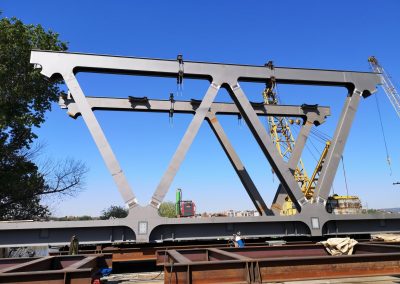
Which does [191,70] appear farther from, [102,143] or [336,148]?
[336,148]

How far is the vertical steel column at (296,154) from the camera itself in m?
13.9

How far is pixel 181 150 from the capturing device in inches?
449

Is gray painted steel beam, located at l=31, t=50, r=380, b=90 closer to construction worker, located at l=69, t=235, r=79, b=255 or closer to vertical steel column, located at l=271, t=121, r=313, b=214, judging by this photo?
vertical steel column, located at l=271, t=121, r=313, b=214

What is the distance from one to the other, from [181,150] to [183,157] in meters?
0.28

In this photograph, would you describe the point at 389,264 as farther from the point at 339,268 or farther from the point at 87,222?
the point at 87,222

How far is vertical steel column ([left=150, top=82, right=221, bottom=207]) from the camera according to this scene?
10914mm

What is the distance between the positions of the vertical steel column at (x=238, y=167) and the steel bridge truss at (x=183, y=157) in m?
0.05

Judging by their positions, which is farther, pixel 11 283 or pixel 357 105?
pixel 357 105

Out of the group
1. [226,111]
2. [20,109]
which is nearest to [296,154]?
[226,111]

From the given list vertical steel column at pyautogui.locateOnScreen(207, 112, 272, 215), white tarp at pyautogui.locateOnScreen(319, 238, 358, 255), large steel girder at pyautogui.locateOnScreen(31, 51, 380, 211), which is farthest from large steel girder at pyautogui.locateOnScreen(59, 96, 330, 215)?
white tarp at pyautogui.locateOnScreen(319, 238, 358, 255)

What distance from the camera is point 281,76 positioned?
1292 cm

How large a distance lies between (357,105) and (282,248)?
7919 millimetres

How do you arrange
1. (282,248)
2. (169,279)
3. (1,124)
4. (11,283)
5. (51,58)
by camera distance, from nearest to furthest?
(11,283) < (169,279) < (282,248) < (51,58) < (1,124)

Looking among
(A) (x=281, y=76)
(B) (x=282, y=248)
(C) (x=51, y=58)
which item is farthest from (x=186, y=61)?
(B) (x=282, y=248)
